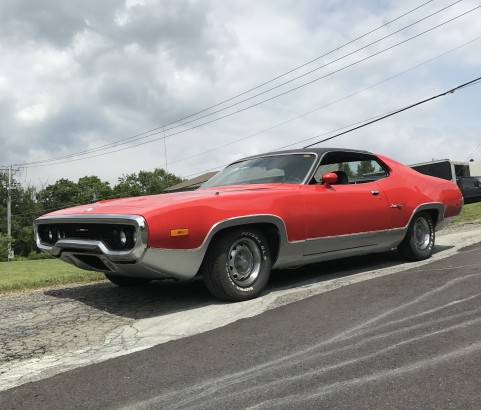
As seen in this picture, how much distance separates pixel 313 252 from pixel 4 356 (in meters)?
3.08

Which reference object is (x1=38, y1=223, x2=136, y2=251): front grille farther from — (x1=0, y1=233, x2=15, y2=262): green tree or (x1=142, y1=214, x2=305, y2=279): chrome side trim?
(x1=0, y1=233, x2=15, y2=262): green tree

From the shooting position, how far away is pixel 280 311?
14.1ft

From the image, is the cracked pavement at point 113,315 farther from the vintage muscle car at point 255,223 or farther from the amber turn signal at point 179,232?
the amber turn signal at point 179,232

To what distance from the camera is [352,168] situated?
636 centimetres

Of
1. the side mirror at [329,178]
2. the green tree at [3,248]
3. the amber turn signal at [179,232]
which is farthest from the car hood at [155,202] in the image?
the green tree at [3,248]

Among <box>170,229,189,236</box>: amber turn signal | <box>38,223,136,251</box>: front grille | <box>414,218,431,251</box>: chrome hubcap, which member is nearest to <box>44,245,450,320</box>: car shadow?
<box>414,218,431,251</box>: chrome hubcap

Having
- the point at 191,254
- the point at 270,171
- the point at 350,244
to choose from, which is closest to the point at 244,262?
the point at 191,254

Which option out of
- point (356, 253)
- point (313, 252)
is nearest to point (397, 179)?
point (356, 253)

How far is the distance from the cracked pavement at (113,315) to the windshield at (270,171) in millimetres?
1174

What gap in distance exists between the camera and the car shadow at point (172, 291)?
188 inches

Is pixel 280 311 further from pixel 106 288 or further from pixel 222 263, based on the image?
pixel 106 288

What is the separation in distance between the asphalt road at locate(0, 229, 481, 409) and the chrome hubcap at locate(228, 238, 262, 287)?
32 cm

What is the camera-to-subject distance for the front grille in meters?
4.27

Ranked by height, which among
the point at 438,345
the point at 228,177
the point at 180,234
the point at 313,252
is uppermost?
the point at 228,177
